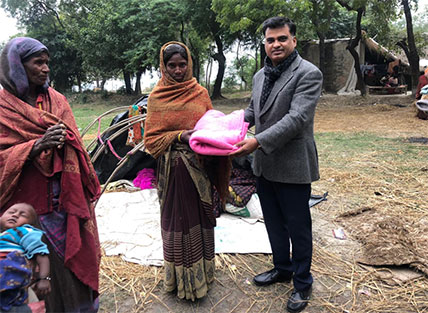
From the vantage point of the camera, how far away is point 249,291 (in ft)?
8.30

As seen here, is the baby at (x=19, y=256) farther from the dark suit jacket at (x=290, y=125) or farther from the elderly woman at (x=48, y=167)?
the dark suit jacket at (x=290, y=125)

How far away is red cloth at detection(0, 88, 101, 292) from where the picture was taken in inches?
63.9

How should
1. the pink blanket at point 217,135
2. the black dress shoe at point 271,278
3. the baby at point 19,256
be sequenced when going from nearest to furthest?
the baby at point 19,256 → the pink blanket at point 217,135 → the black dress shoe at point 271,278

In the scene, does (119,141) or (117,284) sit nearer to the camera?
(117,284)

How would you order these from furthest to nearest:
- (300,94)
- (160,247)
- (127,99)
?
(127,99)
(160,247)
(300,94)

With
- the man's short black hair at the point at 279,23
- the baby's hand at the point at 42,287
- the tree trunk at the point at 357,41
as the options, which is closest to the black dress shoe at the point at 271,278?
the baby's hand at the point at 42,287

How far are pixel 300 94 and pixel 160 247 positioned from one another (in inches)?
83.2

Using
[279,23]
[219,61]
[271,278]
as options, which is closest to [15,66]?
[279,23]

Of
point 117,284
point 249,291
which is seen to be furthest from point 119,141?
point 249,291

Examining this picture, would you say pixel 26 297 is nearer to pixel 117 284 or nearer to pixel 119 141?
pixel 117 284

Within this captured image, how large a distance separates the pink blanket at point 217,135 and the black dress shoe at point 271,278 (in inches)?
49.0

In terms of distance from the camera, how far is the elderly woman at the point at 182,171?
216cm

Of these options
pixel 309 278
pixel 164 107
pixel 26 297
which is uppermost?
pixel 164 107

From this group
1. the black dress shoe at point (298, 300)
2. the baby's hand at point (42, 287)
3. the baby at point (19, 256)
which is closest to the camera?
the baby at point (19, 256)
